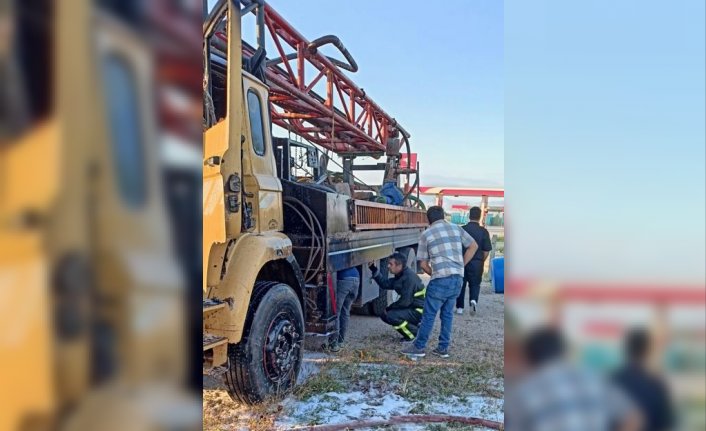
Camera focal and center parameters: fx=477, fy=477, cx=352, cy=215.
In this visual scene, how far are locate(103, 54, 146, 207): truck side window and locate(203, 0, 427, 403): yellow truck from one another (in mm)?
1946

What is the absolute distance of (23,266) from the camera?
0.52 meters

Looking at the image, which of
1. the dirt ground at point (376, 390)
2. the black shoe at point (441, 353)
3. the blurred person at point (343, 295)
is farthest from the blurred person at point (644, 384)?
the black shoe at point (441, 353)

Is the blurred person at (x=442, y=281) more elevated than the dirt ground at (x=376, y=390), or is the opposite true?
the blurred person at (x=442, y=281)

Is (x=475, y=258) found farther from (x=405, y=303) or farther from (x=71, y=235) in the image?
(x=71, y=235)

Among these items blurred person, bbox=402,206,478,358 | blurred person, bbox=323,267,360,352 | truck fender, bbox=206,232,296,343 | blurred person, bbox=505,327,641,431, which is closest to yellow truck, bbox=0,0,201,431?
blurred person, bbox=505,327,641,431

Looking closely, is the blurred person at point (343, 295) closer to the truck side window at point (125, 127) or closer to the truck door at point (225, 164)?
the truck door at point (225, 164)

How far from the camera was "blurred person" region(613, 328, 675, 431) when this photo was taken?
577mm

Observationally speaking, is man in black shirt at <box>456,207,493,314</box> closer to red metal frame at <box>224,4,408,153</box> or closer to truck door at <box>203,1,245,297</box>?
red metal frame at <box>224,4,408,153</box>

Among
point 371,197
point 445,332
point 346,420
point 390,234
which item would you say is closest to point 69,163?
point 346,420

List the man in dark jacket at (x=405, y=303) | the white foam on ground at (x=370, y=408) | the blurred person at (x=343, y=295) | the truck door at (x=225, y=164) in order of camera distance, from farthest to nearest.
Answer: the man in dark jacket at (x=405, y=303) < the blurred person at (x=343, y=295) < the white foam on ground at (x=370, y=408) < the truck door at (x=225, y=164)

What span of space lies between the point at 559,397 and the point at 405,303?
4.86 metres

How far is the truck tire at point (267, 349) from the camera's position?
10.3 feet

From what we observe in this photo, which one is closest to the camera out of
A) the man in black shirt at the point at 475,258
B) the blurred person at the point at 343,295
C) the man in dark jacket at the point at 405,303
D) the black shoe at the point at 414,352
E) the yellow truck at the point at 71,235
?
the yellow truck at the point at 71,235

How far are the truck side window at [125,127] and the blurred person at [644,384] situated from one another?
0.62m
